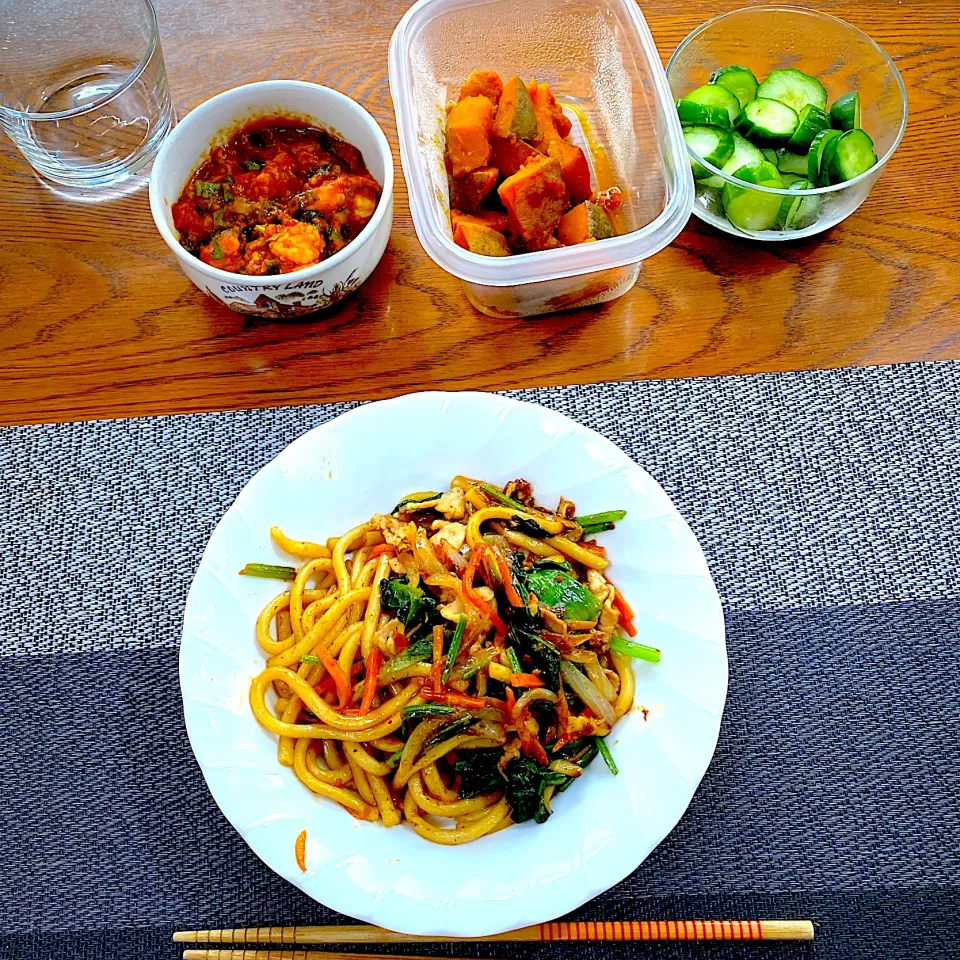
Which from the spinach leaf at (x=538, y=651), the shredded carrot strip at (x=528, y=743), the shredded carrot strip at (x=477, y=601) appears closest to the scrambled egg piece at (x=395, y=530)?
the shredded carrot strip at (x=477, y=601)

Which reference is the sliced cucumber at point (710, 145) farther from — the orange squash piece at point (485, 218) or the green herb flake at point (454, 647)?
the green herb flake at point (454, 647)

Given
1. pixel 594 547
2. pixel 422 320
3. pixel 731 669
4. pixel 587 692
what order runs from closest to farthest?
1. pixel 587 692
2. pixel 594 547
3. pixel 731 669
4. pixel 422 320

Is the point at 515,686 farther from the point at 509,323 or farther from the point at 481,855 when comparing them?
the point at 509,323

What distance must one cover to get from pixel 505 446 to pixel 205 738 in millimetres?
664

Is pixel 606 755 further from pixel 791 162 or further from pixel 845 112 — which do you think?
pixel 845 112

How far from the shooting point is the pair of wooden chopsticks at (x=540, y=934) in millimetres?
1524

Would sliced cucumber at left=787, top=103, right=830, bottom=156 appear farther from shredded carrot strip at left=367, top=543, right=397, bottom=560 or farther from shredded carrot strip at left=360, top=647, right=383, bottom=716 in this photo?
shredded carrot strip at left=360, top=647, right=383, bottom=716

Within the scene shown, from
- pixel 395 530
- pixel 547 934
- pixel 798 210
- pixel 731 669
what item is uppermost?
pixel 798 210

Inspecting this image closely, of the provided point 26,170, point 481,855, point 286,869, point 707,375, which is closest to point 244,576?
point 286,869

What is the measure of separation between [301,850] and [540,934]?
43cm

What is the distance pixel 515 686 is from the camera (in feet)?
4.81

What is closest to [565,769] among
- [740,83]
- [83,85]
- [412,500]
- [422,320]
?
[412,500]

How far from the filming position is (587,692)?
4.86ft

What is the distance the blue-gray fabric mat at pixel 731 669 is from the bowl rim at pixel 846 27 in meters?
0.37
